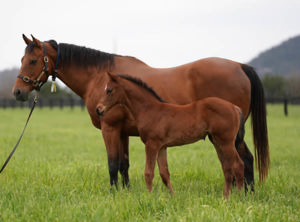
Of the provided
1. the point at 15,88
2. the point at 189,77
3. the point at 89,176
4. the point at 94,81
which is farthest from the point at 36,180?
the point at 189,77

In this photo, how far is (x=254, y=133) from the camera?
448 centimetres

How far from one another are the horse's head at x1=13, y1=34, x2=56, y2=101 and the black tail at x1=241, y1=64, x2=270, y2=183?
9.66 ft

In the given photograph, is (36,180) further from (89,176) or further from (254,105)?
(254,105)

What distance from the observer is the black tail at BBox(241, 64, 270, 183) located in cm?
436

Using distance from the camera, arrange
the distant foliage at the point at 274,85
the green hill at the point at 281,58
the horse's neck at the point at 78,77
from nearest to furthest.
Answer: the horse's neck at the point at 78,77 < the distant foliage at the point at 274,85 < the green hill at the point at 281,58

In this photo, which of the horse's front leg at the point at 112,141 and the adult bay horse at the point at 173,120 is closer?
the adult bay horse at the point at 173,120

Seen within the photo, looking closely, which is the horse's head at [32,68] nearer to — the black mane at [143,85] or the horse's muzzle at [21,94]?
the horse's muzzle at [21,94]

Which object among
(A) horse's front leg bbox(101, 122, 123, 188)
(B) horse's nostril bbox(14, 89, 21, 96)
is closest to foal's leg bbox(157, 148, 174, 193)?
(A) horse's front leg bbox(101, 122, 123, 188)

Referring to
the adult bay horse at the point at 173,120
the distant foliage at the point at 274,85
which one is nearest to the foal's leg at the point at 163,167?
the adult bay horse at the point at 173,120

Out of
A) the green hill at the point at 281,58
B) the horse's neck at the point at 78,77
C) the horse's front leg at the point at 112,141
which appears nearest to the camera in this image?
the horse's front leg at the point at 112,141

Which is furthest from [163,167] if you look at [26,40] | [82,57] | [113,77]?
[26,40]

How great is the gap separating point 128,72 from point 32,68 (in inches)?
54.1

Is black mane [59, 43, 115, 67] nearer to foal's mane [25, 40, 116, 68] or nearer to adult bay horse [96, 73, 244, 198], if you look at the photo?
foal's mane [25, 40, 116, 68]

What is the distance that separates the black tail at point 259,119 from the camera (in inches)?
171
